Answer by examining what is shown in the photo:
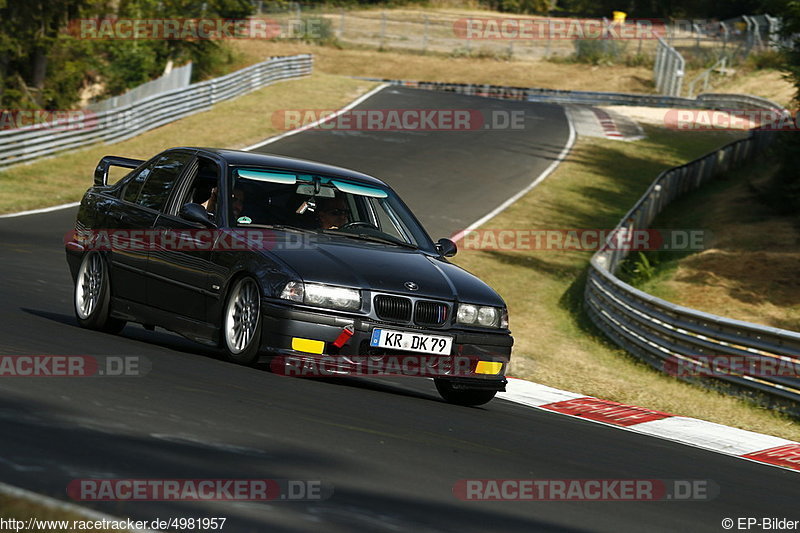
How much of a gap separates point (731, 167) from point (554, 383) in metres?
26.6

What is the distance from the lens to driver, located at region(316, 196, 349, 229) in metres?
9.04

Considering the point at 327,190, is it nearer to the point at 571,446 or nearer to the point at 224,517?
the point at 571,446

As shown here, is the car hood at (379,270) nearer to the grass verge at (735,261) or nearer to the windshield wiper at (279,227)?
the windshield wiper at (279,227)

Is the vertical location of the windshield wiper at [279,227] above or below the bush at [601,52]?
above

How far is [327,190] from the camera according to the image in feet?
30.2

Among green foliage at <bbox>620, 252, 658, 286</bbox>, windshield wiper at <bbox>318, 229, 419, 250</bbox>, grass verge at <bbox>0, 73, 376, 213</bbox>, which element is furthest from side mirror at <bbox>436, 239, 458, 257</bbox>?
grass verge at <bbox>0, 73, 376, 213</bbox>

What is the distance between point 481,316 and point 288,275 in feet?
4.77

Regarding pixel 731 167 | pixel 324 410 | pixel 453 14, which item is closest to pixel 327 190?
pixel 324 410

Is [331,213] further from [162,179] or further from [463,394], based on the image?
[463,394]

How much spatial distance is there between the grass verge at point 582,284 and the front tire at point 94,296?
4.28 m

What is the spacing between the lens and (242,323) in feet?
27.1

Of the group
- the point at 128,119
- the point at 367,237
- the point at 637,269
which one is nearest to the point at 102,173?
the point at 367,237

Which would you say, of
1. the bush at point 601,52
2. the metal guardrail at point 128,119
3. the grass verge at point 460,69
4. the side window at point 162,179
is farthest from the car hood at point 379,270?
the bush at point 601,52

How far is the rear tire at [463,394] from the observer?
8.92 metres
